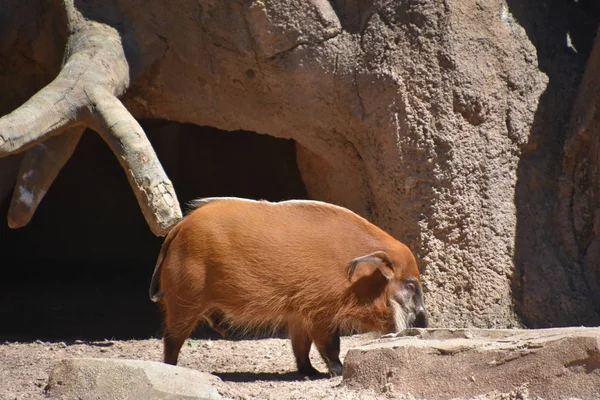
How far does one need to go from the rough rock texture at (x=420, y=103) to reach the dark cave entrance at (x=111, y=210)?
8.40ft

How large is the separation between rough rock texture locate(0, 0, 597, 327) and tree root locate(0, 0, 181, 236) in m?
0.22

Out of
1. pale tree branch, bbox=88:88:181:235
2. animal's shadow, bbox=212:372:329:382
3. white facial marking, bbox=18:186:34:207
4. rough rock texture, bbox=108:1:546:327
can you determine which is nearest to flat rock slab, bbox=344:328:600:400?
animal's shadow, bbox=212:372:329:382

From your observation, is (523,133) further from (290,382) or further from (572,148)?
(290,382)

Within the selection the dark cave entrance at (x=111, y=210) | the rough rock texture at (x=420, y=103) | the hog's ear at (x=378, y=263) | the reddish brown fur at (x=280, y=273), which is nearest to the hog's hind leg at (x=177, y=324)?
the reddish brown fur at (x=280, y=273)

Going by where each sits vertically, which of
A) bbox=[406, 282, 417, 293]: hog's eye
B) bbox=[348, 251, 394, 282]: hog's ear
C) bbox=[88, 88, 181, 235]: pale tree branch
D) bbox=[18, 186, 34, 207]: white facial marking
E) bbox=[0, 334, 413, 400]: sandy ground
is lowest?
bbox=[0, 334, 413, 400]: sandy ground

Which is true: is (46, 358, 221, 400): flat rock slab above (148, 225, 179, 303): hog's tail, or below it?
below

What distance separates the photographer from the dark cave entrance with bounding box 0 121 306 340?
26.9 feet

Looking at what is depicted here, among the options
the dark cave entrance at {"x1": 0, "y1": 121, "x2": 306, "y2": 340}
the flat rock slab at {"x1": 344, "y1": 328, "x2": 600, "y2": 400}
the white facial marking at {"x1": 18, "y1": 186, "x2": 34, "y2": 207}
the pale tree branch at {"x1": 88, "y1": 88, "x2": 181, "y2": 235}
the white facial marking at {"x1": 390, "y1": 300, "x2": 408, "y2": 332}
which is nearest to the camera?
the flat rock slab at {"x1": 344, "y1": 328, "x2": 600, "y2": 400}

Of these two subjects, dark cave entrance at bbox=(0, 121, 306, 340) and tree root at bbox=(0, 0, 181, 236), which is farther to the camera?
dark cave entrance at bbox=(0, 121, 306, 340)

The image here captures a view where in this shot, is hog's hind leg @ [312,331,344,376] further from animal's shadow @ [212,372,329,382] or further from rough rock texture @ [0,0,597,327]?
rough rock texture @ [0,0,597,327]

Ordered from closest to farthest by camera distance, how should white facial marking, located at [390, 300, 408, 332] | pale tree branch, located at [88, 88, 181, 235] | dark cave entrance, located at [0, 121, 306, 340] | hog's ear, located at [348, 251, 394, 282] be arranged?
1. hog's ear, located at [348, 251, 394, 282]
2. white facial marking, located at [390, 300, 408, 332]
3. pale tree branch, located at [88, 88, 181, 235]
4. dark cave entrance, located at [0, 121, 306, 340]

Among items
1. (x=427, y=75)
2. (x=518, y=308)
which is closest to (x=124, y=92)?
(x=427, y=75)

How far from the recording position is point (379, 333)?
14.7 ft

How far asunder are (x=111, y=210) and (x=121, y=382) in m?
6.20
